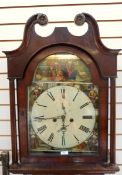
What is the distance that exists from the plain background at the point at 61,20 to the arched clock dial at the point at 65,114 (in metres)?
0.25

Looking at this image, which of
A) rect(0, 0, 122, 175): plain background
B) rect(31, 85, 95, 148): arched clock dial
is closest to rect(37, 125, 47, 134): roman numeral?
rect(31, 85, 95, 148): arched clock dial

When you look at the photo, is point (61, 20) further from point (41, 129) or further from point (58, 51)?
point (41, 129)

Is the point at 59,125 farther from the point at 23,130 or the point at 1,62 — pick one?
the point at 1,62

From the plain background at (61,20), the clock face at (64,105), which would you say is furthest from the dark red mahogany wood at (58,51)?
the plain background at (61,20)

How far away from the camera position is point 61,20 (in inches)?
49.3

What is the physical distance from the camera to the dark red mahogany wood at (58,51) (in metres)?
1.05

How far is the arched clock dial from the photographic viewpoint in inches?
42.8

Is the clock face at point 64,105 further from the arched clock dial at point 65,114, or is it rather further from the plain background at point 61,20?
the plain background at point 61,20

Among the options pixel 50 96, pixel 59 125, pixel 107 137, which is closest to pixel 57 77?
pixel 50 96

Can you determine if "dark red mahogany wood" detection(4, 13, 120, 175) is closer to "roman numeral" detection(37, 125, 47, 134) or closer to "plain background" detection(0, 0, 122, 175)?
"roman numeral" detection(37, 125, 47, 134)

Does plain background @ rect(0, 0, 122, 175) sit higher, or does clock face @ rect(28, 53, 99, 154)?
plain background @ rect(0, 0, 122, 175)

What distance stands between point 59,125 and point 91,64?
27cm

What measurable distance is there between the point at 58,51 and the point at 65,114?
251 mm

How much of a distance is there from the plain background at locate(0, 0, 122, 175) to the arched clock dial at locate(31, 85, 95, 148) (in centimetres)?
25
